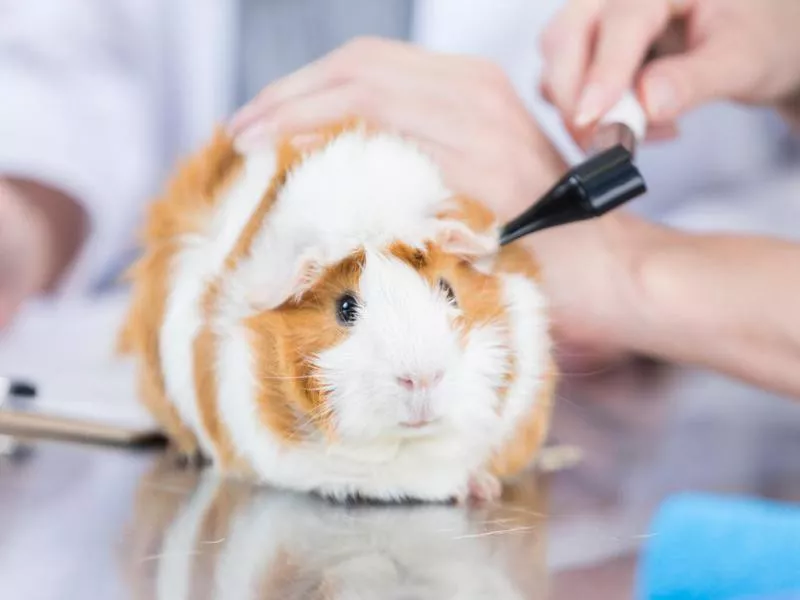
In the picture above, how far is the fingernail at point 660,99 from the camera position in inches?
61.2

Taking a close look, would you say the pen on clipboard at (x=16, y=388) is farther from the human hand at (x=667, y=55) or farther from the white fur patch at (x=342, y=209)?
the human hand at (x=667, y=55)

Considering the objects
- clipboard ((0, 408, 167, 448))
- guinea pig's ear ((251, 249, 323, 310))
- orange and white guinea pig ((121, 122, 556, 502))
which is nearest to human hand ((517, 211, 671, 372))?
orange and white guinea pig ((121, 122, 556, 502))

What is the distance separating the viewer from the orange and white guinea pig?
1087 millimetres

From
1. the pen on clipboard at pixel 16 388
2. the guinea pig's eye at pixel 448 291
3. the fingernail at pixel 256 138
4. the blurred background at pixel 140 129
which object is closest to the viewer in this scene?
the guinea pig's eye at pixel 448 291

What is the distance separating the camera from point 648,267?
1.66 m

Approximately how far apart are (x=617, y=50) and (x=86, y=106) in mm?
1415

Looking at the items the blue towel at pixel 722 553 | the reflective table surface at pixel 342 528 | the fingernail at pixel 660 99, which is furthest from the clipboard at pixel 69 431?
the fingernail at pixel 660 99

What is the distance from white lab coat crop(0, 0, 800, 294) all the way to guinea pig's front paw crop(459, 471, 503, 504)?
1.35m

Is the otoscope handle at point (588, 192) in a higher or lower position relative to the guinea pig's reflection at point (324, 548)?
higher

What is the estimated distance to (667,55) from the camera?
1916 millimetres

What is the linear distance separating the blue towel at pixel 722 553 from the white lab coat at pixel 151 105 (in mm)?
1556

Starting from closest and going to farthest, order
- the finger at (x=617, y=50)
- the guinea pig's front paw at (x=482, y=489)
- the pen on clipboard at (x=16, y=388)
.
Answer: the guinea pig's front paw at (x=482, y=489) < the finger at (x=617, y=50) < the pen on clipboard at (x=16, y=388)

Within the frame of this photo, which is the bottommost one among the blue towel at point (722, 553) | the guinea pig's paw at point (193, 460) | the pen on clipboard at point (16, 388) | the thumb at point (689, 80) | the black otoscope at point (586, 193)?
the guinea pig's paw at point (193, 460)

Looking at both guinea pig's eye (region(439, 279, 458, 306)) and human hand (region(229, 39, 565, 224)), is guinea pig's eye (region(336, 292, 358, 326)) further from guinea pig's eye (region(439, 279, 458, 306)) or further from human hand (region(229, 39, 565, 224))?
human hand (region(229, 39, 565, 224))
